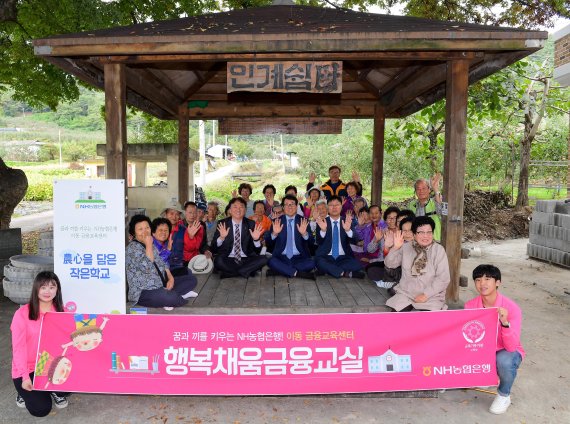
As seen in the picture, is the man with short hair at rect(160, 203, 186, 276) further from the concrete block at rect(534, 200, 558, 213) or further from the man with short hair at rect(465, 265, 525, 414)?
the concrete block at rect(534, 200, 558, 213)

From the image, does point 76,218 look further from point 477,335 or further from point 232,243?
point 477,335

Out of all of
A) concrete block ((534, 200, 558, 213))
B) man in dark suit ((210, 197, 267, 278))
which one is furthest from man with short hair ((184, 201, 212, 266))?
concrete block ((534, 200, 558, 213))

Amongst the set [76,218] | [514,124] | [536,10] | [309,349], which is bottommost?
[309,349]

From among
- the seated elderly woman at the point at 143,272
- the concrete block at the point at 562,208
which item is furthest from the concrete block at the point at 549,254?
the seated elderly woman at the point at 143,272

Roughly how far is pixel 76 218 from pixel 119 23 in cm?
661

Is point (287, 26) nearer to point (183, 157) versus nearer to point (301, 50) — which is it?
point (301, 50)

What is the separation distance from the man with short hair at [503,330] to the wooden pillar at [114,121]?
390 cm

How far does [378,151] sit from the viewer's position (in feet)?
31.9

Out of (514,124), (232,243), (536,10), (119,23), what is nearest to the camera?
(232,243)

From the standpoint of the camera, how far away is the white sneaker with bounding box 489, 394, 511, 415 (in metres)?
3.96

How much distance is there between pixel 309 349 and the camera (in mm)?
3977

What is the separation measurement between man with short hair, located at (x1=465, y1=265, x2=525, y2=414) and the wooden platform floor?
1062 millimetres

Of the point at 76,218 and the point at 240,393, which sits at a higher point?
the point at 76,218

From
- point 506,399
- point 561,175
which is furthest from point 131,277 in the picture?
point 561,175
